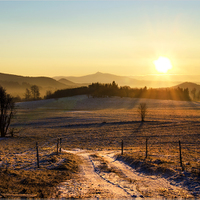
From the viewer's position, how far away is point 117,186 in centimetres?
1143

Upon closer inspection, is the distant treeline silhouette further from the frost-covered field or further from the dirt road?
the dirt road

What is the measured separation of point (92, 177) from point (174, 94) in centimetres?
15585

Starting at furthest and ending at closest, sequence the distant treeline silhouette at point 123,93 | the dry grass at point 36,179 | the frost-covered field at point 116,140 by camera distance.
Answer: the distant treeline silhouette at point 123,93
the frost-covered field at point 116,140
the dry grass at point 36,179

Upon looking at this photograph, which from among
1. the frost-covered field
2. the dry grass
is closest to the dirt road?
the dry grass

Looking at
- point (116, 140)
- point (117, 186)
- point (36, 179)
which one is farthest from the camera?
point (116, 140)

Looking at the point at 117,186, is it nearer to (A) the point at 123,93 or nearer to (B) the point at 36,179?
(B) the point at 36,179

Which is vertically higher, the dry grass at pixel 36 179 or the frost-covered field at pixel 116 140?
the dry grass at pixel 36 179

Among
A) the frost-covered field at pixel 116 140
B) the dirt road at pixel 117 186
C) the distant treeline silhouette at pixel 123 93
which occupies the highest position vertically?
the distant treeline silhouette at pixel 123 93

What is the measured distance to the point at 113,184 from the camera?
462 inches

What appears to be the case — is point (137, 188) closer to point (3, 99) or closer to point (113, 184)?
point (113, 184)

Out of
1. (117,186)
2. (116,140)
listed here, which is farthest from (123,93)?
(117,186)

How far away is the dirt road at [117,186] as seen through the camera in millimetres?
10312

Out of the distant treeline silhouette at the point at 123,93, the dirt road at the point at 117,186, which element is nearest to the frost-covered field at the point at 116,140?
the dirt road at the point at 117,186

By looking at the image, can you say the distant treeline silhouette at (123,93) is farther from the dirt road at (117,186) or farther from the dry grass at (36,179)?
the dirt road at (117,186)
